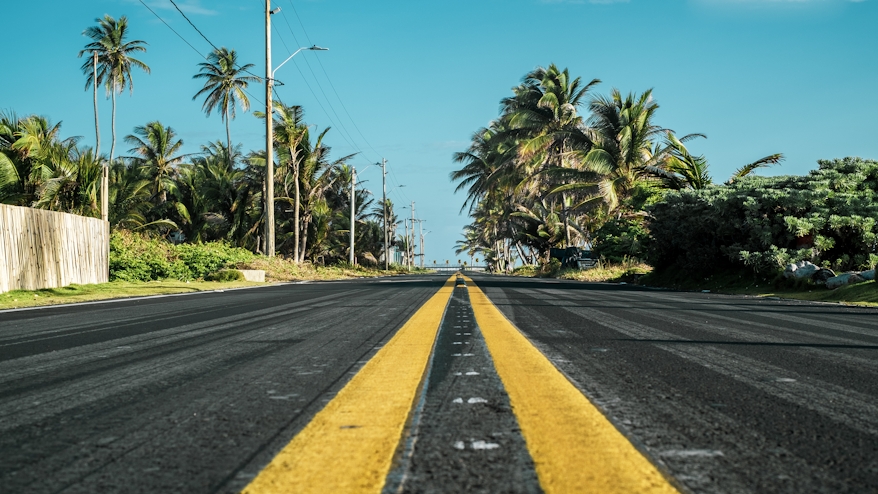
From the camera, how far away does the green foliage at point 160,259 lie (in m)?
17.2

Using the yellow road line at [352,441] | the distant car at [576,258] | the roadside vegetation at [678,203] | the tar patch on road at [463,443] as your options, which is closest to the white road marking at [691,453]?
the tar patch on road at [463,443]

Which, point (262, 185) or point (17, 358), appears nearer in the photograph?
point (17, 358)

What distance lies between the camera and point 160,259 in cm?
1858

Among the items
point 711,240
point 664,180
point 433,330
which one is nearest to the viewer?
point 433,330

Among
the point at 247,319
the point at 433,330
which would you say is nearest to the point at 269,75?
the point at 247,319

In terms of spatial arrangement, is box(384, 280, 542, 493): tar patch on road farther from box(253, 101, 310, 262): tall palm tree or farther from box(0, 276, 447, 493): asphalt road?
box(253, 101, 310, 262): tall palm tree

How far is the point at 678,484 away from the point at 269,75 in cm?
2532

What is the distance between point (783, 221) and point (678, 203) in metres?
2.94

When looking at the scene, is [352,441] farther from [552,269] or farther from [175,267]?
[552,269]

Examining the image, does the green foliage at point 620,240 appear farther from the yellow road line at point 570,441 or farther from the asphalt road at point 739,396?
the yellow road line at point 570,441

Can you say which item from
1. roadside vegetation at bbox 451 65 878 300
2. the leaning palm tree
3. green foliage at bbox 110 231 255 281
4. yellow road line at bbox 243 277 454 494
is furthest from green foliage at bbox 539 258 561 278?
yellow road line at bbox 243 277 454 494

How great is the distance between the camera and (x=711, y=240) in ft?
50.3

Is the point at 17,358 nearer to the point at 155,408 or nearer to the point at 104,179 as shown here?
the point at 155,408

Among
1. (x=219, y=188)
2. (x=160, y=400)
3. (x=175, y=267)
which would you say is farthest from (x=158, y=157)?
(x=160, y=400)
